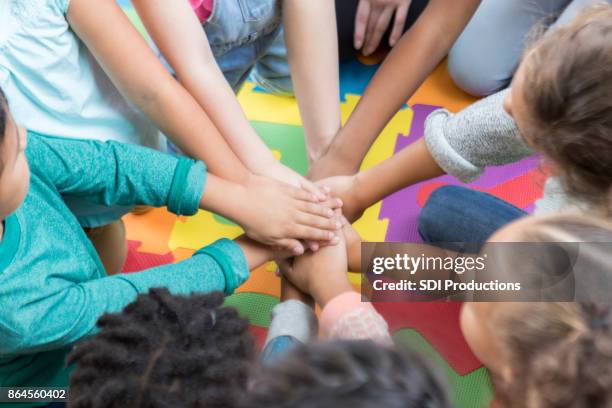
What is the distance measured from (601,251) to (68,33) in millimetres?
650

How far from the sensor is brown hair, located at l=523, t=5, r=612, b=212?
561 millimetres

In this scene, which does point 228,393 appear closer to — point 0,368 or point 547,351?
point 547,351

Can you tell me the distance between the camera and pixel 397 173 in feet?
2.97

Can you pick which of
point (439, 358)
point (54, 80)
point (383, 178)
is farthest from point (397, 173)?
point (54, 80)

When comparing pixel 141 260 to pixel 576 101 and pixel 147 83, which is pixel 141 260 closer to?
pixel 147 83

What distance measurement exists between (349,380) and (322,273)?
1.67ft

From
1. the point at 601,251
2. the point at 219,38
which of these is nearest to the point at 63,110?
the point at 219,38

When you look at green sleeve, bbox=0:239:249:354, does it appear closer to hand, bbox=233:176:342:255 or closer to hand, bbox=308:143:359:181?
hand, bbox=233:176:342:255

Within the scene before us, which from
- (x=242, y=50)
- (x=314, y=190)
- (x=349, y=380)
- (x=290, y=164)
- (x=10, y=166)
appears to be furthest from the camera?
(x=290, y=164)

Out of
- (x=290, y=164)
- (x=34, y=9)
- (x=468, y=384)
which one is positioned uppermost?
(x=34, y=9)

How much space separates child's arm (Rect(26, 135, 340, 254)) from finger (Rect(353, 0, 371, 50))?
48cm

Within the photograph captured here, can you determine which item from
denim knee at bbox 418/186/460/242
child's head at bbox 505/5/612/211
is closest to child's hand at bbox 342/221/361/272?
denim knee at bbox 418/186/460/242

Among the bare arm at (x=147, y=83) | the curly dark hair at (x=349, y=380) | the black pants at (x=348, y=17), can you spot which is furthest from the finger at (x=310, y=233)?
the black pants at (x=348, y=17)

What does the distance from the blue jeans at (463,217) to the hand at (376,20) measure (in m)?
0.38
